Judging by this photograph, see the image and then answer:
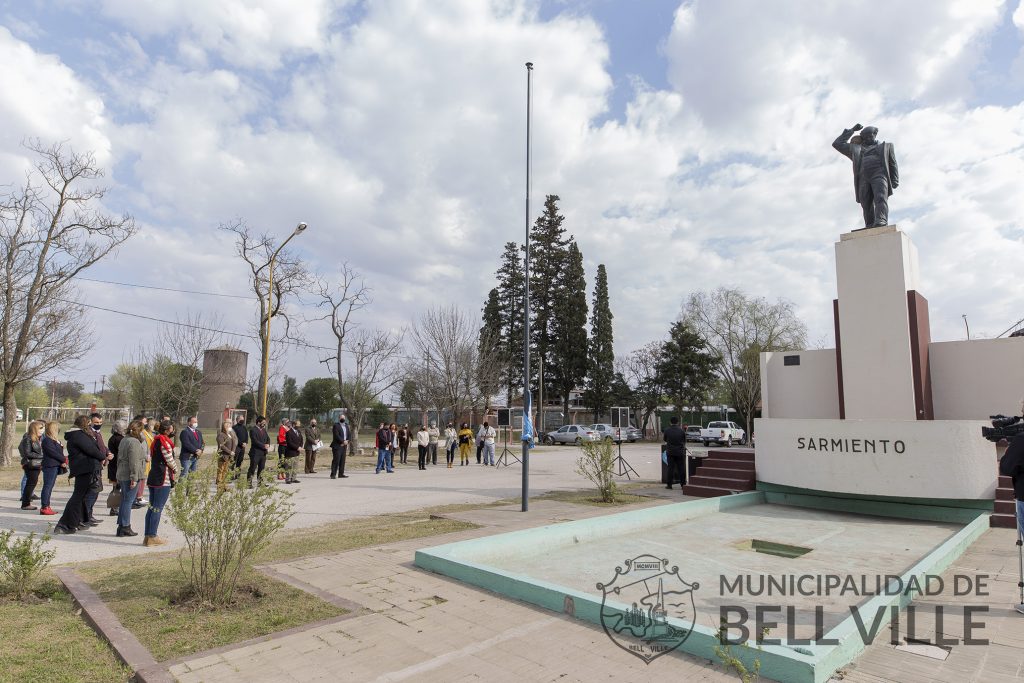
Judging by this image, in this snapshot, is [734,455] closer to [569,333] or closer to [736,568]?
[736,568]

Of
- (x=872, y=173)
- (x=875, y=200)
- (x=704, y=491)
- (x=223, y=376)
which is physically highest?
(x=872, y=173)

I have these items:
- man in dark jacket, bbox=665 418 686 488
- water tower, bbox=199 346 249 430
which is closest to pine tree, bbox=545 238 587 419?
water tower, bbox=199 346 249 430

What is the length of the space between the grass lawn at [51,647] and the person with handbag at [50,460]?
5.37 meters

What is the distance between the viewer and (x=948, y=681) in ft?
11.5

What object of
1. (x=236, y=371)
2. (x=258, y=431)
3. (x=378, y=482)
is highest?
(x=236, y=371)

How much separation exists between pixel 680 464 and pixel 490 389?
21.3 m

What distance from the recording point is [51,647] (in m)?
4.05

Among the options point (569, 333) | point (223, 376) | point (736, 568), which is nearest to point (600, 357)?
point (569, 333)

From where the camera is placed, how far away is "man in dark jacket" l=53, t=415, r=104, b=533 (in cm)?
816

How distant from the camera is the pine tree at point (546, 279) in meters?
48.5

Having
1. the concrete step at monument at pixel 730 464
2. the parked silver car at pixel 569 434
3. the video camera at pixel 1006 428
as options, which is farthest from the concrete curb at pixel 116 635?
Answer: the parked silver car at pixel 569 434

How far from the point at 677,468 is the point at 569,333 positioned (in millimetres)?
34877

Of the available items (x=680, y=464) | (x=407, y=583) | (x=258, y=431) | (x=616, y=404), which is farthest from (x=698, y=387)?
(x=407, y=583)

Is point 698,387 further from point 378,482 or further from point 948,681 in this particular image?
point 948,681
